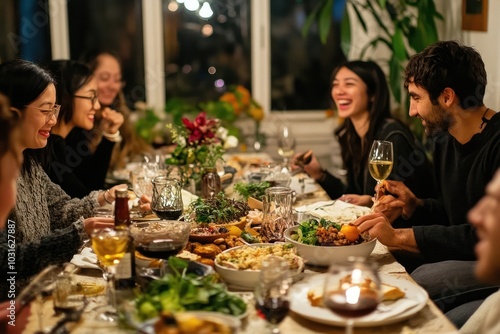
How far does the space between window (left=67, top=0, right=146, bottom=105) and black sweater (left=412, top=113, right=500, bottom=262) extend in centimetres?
311

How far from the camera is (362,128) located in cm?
341

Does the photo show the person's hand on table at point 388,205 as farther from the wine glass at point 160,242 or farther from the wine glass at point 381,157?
the wine glass at point 160,242

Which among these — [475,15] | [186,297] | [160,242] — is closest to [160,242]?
[160,242]

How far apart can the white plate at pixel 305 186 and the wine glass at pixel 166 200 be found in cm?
79

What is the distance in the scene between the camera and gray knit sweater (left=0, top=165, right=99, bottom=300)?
1.91m

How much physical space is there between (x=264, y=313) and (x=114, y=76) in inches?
125

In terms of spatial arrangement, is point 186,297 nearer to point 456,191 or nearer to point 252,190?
point 252,190

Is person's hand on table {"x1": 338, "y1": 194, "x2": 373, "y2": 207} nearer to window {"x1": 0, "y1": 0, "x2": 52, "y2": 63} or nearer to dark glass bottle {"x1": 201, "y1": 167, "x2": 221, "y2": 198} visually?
dark glass bottle {"x1": 201, "y1": 167, "x2": 221, "y2": 198}

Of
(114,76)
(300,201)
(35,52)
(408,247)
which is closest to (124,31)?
(35,52)

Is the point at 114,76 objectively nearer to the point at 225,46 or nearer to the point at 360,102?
the point at 225,46

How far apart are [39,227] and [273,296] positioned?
114 centimetres

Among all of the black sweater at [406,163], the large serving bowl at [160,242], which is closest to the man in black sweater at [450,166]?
the black sweater at [406,163]

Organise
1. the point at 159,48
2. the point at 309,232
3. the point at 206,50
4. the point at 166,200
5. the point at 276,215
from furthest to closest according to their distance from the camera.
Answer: the point at 206,50 → the point at 159,48 → the point at 166,200 → the point at 276,215 → the point at 309,232

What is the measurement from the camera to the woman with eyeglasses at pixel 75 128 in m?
3.21
